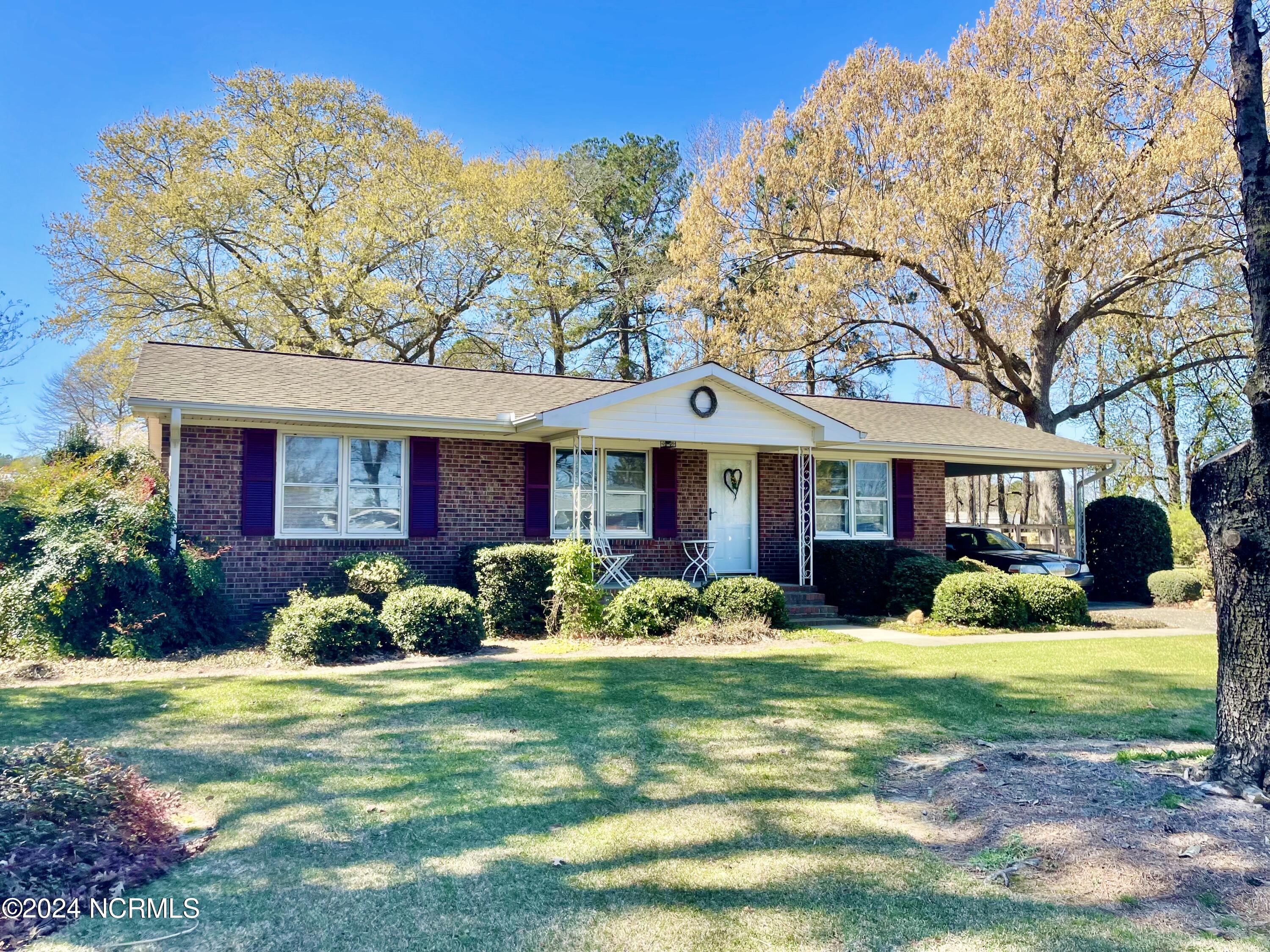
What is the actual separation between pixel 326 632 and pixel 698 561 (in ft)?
22.4

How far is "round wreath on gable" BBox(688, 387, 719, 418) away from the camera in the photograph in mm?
13281

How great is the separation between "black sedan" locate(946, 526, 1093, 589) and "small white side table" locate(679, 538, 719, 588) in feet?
20.6

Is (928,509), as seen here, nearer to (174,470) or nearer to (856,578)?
(856,578)

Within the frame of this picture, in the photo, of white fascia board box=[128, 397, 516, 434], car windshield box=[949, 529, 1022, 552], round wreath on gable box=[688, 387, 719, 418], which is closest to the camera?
white fascia board box=[128, 397, 516, 434]

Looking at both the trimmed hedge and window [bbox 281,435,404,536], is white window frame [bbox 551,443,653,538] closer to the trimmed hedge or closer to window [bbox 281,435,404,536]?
window [bbox 281,435,404,536]

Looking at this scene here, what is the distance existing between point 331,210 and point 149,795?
950 inches

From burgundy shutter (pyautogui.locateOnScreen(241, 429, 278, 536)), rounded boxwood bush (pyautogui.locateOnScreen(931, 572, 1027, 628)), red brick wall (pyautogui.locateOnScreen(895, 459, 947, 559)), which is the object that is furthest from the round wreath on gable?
burgundy shutter (pyautogui.locateOnScreen(241, 429, 278, 536))

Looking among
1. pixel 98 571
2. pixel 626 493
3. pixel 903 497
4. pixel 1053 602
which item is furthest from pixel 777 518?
pixel 98 571

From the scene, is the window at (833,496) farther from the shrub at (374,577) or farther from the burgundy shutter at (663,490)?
the shrub at (374,577)

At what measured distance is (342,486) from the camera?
41.0 ft

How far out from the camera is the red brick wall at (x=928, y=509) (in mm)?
17094

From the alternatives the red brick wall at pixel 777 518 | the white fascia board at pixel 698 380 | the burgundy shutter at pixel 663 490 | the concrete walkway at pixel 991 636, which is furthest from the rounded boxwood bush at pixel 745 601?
the red brick wall at pixel 777 518

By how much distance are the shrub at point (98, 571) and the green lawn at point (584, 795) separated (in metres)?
1.93

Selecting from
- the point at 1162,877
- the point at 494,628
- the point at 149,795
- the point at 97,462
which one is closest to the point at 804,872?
the point at 1162,877
